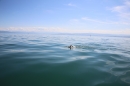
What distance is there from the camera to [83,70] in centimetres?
864

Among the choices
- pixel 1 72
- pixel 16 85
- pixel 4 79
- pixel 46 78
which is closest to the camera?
pixel 16 85

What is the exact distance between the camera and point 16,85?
6.25m

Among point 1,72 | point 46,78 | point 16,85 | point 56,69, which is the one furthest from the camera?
point 56,69

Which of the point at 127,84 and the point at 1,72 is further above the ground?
the point at 1,72

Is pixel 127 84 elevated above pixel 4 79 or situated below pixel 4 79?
below

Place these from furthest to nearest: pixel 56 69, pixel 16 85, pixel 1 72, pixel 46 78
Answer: pixel 56 69
pixel 1 72
pixel 46 78
pixel 16 85

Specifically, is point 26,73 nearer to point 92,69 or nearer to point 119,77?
point 92,69

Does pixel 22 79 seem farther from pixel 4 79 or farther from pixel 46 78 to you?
pixel 46 78

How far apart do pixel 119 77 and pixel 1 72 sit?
882cm

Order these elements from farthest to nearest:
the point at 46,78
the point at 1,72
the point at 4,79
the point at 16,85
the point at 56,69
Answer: the point at 56,69 → the point at 1,72 → the point at 46,78 → the point at 4,79 → the point at 16,85

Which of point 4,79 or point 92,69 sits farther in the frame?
point 92,69

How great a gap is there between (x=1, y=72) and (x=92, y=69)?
286 inches

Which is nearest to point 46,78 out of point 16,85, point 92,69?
point 16,85

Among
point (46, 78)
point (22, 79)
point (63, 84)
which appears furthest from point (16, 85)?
point (63, 84)
